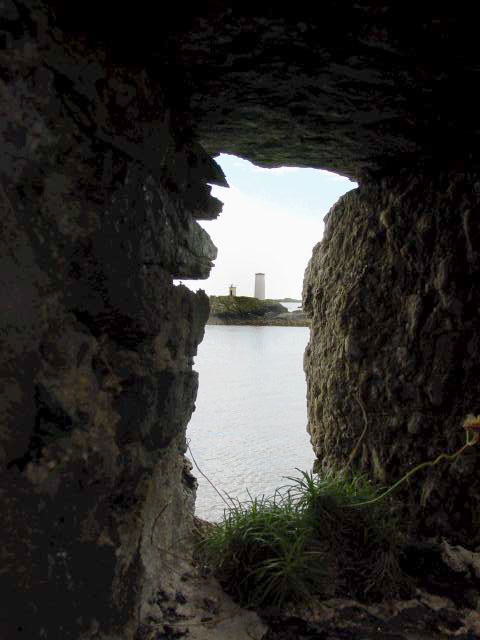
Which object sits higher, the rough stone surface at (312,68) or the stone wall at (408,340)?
the rough stone surface at (312,68)

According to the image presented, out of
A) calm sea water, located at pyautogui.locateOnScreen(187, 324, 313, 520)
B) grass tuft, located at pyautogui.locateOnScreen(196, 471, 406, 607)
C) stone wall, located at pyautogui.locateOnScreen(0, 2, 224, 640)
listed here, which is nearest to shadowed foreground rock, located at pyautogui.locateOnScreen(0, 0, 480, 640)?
stone wall, located at pyautogui.locateOnScreen(0, 2, 224, 640)

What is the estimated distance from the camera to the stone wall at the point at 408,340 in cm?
187

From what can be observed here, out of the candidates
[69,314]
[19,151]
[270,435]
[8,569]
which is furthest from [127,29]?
[270,435]

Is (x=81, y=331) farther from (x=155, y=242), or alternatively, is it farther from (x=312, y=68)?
(x=312, y=68)

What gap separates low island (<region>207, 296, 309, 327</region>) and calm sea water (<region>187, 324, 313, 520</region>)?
0.57ft

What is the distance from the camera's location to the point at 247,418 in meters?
2.87

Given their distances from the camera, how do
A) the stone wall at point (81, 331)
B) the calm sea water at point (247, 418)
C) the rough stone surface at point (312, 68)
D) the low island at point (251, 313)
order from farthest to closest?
the low island at point (251, 313)
the calm sea water at point (247, 418)
the rough stone surface at point (312, 68)
the stone wall at point (81, 331)

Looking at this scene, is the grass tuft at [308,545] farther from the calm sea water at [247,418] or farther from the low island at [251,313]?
the low island at [251,313]

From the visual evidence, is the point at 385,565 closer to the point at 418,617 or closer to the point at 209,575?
the point at 418,617

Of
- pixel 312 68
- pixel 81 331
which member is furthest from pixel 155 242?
pixel 312 68

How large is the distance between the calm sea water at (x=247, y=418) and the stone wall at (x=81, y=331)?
0.92 metres

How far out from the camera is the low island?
13.5ft

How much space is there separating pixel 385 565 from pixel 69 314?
1335 mm

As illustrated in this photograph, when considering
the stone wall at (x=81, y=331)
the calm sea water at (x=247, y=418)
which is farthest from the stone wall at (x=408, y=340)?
the stone wall at (x=81, y=331)
